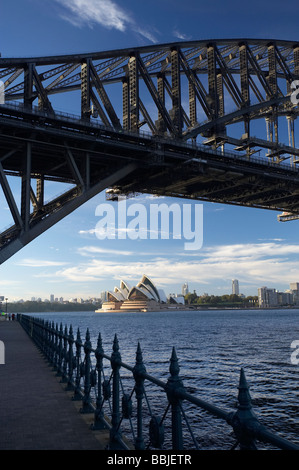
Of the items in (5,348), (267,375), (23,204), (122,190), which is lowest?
(267,375)

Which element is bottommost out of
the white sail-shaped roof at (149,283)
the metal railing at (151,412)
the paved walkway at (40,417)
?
the paved walkway at (40,417)

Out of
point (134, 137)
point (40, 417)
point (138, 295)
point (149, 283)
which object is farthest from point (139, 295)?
point (40, 417)

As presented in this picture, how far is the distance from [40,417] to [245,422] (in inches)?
223

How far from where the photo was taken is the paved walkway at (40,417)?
21.1 feet

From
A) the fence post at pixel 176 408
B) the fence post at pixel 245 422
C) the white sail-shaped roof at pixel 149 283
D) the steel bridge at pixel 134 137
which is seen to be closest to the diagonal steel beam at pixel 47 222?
the steel bridge at pixel 134 137

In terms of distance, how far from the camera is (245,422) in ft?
10.5

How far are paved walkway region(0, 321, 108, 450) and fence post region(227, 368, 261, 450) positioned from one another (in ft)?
11.8

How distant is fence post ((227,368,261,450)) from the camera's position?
125 inches

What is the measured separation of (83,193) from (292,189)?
31.2m

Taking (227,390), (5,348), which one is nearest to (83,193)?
(5,348)

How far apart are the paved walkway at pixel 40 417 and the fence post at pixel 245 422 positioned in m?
3.60

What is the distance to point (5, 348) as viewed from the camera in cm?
1953

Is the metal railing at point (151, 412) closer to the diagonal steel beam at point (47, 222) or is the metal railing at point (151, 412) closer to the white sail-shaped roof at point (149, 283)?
the diagonal steel beam at point (47, 222)
